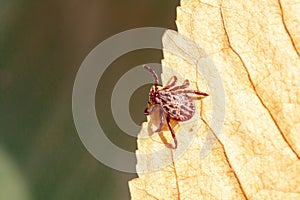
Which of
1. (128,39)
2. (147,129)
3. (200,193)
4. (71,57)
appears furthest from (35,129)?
(200,193)

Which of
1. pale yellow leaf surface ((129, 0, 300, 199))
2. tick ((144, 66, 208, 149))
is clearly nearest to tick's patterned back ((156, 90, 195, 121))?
tick ((144, 66, 208, 149))

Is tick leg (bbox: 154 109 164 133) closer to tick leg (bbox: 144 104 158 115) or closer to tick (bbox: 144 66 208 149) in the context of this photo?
tick (bbox: 144 66 208 149)

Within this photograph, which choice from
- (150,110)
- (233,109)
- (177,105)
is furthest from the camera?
(150,110)

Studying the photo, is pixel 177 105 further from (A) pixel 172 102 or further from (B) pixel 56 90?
(B) pixel 56 90

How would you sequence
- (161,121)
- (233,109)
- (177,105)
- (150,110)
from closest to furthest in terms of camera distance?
(233,109), (161,121), (177,105), (150,110)

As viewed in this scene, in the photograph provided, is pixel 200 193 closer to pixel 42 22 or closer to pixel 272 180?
pixel 272 180

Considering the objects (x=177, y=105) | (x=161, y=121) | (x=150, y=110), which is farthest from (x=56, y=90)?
(x=161, y=121)

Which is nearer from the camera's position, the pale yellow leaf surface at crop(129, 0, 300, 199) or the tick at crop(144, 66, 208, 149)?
the pale yellow leaf surface at crop(129, 0, 300, 199)

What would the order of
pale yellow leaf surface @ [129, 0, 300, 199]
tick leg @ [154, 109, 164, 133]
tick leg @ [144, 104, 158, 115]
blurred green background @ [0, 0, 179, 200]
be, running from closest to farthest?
1. pale yellow leaf surface @ [129, 0, 300, 199]
2. tick leg @ [154, 109, 164, 133]
3. tick leg @ [144, 104, 158, 115]
4. blurred green background @ [0, 0, 179, 200]
